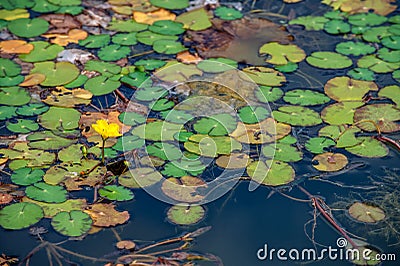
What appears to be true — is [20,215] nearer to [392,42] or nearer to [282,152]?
[282,152]

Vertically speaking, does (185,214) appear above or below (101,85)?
below

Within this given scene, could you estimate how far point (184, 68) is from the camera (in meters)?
3.17

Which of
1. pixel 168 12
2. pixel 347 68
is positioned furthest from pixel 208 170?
pixel 168 12

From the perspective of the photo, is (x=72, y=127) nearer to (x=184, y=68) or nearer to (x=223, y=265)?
(x=184, y=68)

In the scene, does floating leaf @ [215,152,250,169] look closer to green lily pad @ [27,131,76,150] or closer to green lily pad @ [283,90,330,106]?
green lily pad @ [283,90,330,106]

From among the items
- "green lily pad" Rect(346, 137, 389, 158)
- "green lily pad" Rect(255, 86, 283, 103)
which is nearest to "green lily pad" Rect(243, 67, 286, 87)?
"green lily pad" Rect(255, 86, 283, 103)

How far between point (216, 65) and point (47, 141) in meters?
0.95

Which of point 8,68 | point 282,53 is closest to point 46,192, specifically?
point 8,68

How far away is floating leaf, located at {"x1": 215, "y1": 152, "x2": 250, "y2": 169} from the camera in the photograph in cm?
262

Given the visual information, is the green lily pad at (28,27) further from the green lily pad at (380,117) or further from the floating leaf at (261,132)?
the green lily pad at (380,117)

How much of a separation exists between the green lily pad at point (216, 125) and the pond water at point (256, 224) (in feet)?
1.01

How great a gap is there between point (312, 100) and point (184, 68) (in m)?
0.66

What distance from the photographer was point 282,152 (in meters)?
2.69

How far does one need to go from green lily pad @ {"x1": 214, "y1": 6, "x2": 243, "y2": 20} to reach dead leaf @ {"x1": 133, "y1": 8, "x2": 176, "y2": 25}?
0.25 meters
